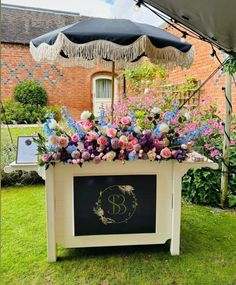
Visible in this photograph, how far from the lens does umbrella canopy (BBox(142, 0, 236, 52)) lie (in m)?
1.41

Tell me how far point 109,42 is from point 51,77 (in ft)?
28.9

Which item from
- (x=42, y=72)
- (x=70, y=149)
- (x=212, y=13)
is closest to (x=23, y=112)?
(x=42, y=72)

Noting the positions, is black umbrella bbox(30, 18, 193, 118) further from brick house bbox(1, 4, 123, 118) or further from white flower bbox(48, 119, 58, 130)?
brick house bbox(1, 4, 123, 118)

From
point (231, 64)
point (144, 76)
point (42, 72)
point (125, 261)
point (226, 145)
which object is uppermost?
point (42, 72)

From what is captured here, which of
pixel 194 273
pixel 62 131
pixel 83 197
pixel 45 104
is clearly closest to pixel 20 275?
pixel 83 197

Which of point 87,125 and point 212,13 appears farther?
point 87,125

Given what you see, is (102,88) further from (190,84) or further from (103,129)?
(103,129)

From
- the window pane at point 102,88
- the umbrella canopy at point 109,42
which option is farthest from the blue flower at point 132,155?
the window pane at point 102,88

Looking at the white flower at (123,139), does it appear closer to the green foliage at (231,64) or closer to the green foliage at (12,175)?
the green foliage at (231,64)

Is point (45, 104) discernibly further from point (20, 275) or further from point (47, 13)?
point (20, 275)

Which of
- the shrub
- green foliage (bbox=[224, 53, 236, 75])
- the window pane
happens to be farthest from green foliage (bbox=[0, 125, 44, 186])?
the window pane

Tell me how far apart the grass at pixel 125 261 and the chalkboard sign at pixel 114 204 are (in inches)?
8.9

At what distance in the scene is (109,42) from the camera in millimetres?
2115

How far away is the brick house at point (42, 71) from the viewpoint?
10.1m
